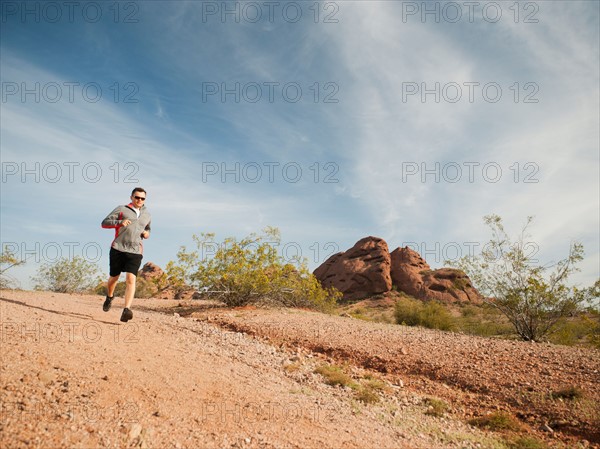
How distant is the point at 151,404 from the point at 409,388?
14.4 feet

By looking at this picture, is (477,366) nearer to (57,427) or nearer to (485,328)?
(57,427)

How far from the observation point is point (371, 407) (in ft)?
16.8

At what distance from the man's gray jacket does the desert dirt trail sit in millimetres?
1472

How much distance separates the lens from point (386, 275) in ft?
152

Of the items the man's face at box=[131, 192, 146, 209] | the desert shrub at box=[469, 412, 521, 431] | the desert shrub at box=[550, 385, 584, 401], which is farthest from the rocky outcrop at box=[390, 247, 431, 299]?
the man's face at box=[131, 192, 146, 209]

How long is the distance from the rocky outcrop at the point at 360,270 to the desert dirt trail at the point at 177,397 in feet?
129

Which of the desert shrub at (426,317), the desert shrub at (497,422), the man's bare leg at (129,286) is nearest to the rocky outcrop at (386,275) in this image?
the desert shrub at (426,317)

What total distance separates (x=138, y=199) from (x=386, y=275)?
4224 cm

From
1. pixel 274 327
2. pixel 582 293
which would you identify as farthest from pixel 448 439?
pixel 582 293

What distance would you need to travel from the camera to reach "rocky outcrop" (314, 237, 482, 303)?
43469mm

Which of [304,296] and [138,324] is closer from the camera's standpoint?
[138,324]

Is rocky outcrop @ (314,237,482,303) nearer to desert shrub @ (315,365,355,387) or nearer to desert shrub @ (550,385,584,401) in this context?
desert shrub @ (550,385,584,401)

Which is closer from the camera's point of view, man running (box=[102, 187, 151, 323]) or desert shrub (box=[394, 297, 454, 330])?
man running (box=[102, 187, 151, 323])

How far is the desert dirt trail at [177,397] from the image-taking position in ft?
10.5
